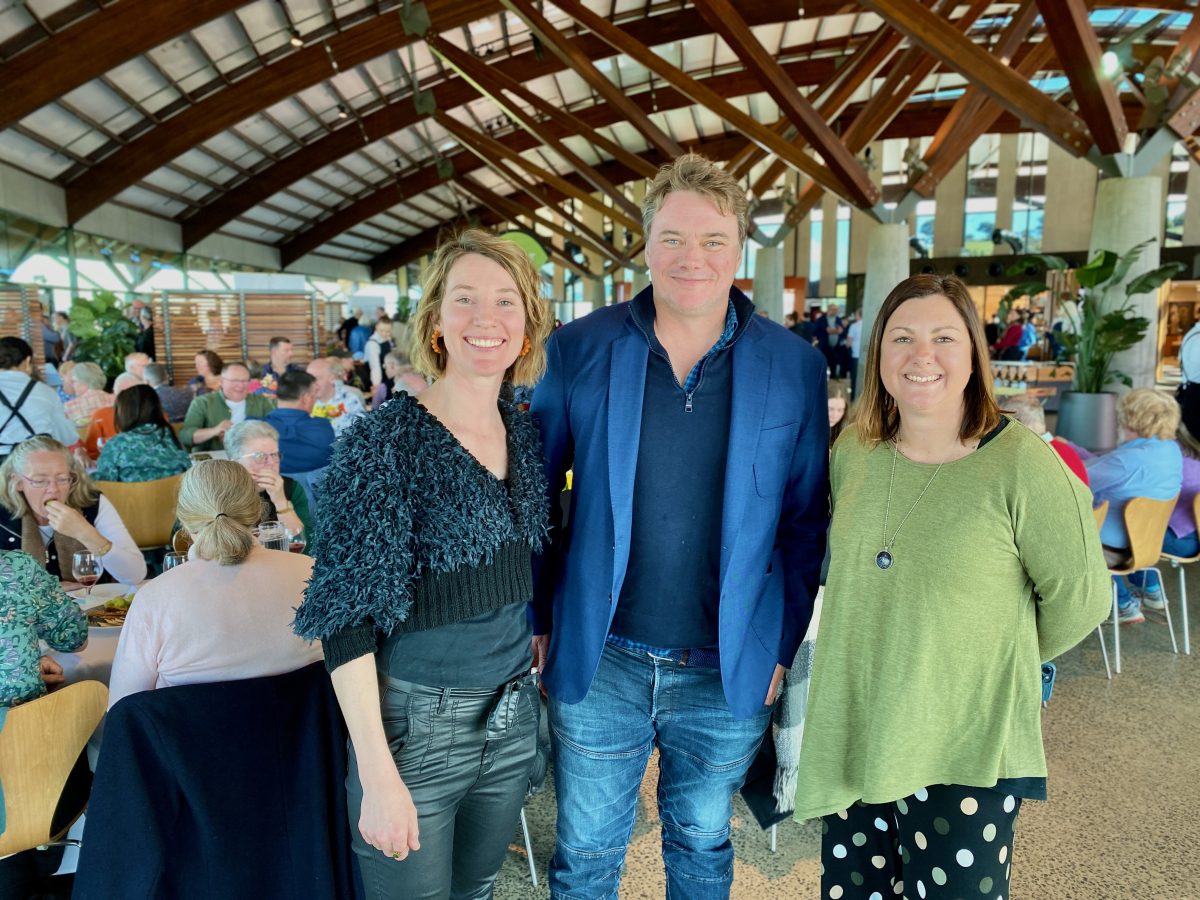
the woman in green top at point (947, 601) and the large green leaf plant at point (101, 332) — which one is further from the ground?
the large green leaf plant at point (101, 332)

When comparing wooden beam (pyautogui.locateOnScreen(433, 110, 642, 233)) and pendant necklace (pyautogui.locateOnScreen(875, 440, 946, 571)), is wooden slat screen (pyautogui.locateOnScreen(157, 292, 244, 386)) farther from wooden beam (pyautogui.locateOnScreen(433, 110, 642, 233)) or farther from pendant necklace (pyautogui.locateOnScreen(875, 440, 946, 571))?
pendant necklace (pyautogui.locateOnScreen(875, 440, 946, 571))

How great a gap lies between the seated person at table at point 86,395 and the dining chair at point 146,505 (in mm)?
2285

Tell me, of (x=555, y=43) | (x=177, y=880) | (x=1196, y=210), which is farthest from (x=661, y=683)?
(x=1196, y=210)

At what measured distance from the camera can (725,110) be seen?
37.3ft

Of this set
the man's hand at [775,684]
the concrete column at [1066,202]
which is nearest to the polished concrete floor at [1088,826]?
the man's hand at [775,684]

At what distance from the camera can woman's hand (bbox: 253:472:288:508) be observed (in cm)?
344

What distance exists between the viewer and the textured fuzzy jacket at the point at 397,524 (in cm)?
122

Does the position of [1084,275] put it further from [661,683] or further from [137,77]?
[137,77]

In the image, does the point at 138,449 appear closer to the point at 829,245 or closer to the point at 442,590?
the point at 442,590

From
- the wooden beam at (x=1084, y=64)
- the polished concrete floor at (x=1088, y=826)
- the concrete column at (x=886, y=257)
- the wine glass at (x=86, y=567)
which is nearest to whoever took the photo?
the polished concrete floor at (x=1088, y=826)

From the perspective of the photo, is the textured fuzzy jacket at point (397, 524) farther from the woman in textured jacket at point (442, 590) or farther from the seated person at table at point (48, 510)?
the seated person at table at point (48, 510)

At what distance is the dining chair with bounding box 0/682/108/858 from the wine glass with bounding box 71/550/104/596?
90 cm

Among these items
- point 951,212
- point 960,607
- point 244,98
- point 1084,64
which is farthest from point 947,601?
point 951,212

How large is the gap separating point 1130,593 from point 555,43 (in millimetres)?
10221
